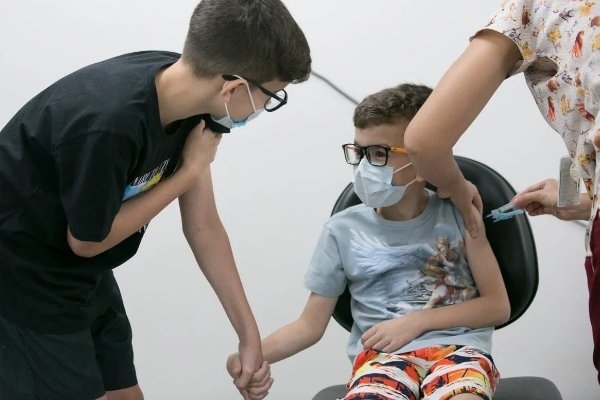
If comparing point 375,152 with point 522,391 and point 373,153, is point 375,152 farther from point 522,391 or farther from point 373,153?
point 522,391

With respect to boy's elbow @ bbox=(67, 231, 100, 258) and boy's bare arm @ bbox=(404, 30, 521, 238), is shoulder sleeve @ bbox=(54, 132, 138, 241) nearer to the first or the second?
boy's elbow @ bbox=(67, 231, 100, 258)

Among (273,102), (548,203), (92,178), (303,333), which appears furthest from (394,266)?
(92,178)

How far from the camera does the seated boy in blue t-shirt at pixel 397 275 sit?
1512 millimetres

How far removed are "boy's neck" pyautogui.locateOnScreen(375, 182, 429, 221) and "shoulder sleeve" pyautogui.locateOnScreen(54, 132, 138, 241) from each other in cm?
68

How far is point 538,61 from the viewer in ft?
3.72

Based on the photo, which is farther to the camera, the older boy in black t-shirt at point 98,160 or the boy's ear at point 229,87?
the boy's ear at point 229,87

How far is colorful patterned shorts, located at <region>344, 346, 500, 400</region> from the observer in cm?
136

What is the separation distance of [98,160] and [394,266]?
2.35 feet

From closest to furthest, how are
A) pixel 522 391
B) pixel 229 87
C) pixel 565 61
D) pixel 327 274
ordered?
1. pixel 565 61
2. pixel 229 87
3. pixel 522 391
4. pixel 327 274

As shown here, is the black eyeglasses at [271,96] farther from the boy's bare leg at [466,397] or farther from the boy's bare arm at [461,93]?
the boy's bare leg at [466,397]

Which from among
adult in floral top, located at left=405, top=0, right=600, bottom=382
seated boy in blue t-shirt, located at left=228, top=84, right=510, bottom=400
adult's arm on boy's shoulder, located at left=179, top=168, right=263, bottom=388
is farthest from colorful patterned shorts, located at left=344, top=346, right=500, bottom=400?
adult in floral top, located at left=405, top=0, right=600, bottom=382

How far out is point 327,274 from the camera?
164 cm

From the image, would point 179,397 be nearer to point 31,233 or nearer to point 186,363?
point 186,363

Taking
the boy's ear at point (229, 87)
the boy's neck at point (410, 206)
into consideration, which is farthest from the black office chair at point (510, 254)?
the boy's ear at point (229, 87)
